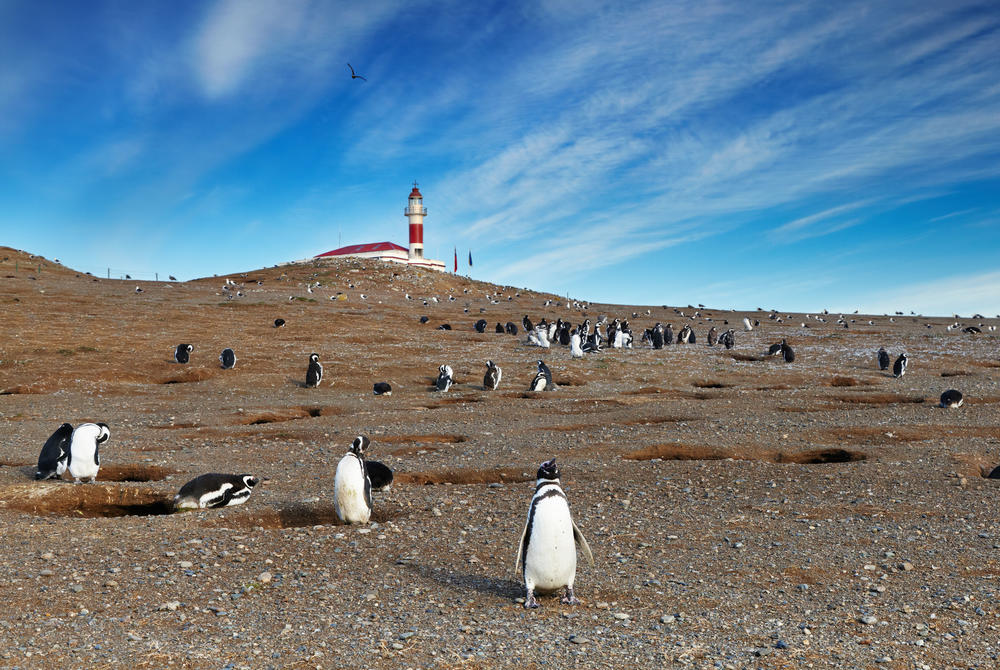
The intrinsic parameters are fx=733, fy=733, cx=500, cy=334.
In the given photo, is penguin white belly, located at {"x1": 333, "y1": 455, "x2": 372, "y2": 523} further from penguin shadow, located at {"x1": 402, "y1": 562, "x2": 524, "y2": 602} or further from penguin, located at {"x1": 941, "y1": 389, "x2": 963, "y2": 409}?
penguin, located at {"x1": 941, "y1": 389, "x2": 963, "y2": 409}

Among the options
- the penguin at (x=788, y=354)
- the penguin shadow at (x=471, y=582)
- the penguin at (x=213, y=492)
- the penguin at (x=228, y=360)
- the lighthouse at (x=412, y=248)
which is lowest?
the penguin shadow at (x=471, y=582)

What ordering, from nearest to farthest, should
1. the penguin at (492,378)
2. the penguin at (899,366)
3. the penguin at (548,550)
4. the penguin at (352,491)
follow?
1. the penguin at (548,550)
2. the penguin at (352,491)
3. the penguin at (492,378)
4. the penguin at (899,366)

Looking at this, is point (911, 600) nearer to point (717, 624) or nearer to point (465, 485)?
point (717, 624)

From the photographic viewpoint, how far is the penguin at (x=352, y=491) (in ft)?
27.4

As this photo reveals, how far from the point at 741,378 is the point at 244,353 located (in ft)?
55.0

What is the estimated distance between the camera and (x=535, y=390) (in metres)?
20.4

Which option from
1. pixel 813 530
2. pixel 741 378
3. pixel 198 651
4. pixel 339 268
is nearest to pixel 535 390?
pixel 741 378

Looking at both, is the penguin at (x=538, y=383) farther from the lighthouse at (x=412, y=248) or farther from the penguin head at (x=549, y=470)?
the lighthouse at (x=412, y=248)

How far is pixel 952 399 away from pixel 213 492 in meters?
15.6

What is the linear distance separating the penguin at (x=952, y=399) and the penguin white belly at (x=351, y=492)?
46.4 ft

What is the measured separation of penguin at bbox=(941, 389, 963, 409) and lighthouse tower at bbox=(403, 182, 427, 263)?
7384cm

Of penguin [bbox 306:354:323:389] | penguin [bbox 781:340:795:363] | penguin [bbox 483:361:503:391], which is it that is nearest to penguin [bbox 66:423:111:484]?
penguin [bbox 306:354:323:389]

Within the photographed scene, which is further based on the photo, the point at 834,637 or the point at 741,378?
the point at 741,378

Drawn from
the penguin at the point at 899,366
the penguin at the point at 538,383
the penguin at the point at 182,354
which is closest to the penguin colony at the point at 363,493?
the penguin at the point at 899,366
